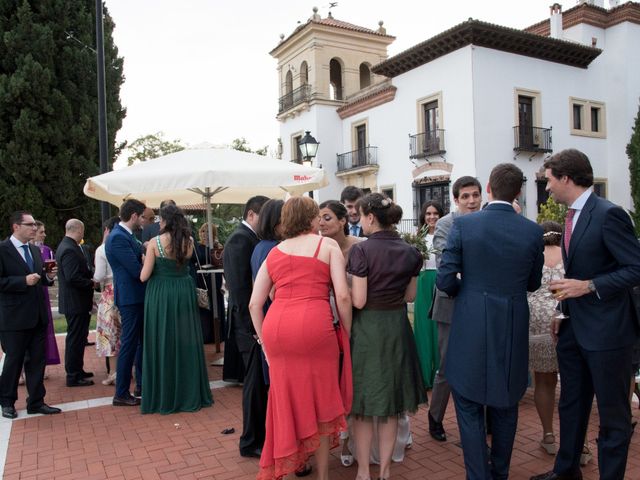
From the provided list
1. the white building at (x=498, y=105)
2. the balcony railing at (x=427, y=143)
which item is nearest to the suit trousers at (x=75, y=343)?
the white building at (x=498, y=105)

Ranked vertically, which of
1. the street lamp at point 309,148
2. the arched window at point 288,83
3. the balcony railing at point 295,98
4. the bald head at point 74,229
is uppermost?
the arched window at point 288,83

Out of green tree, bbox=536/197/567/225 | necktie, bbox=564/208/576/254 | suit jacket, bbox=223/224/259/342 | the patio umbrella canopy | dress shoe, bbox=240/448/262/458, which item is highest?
the patio umbrella canopy

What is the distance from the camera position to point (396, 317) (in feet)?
11.1

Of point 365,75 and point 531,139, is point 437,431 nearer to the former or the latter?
point 531,139

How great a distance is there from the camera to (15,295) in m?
4.96

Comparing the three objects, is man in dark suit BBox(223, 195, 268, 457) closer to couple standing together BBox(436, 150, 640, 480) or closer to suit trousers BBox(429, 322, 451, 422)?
suit trousers BBox(429, 322, 451, 422)

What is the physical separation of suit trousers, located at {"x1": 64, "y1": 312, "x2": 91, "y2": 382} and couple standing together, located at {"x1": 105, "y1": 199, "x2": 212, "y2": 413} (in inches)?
45.3

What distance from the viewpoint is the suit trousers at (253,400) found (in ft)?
13.1

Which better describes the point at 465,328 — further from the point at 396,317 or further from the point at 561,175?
the point at 561,175

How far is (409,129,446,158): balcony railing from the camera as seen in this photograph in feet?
73.4

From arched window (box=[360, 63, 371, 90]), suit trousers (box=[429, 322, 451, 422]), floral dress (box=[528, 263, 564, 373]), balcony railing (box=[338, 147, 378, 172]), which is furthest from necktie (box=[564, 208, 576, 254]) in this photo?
arched window (box=[360, 63, 371, 90])

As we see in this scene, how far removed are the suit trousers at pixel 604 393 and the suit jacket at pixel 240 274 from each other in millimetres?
2243

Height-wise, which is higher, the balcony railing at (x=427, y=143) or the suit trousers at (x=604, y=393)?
the balcony railing at (x=427, y=143)

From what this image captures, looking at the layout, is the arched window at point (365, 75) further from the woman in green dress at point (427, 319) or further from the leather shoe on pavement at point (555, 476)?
the leather shoe on pavement at point (555, 476)
